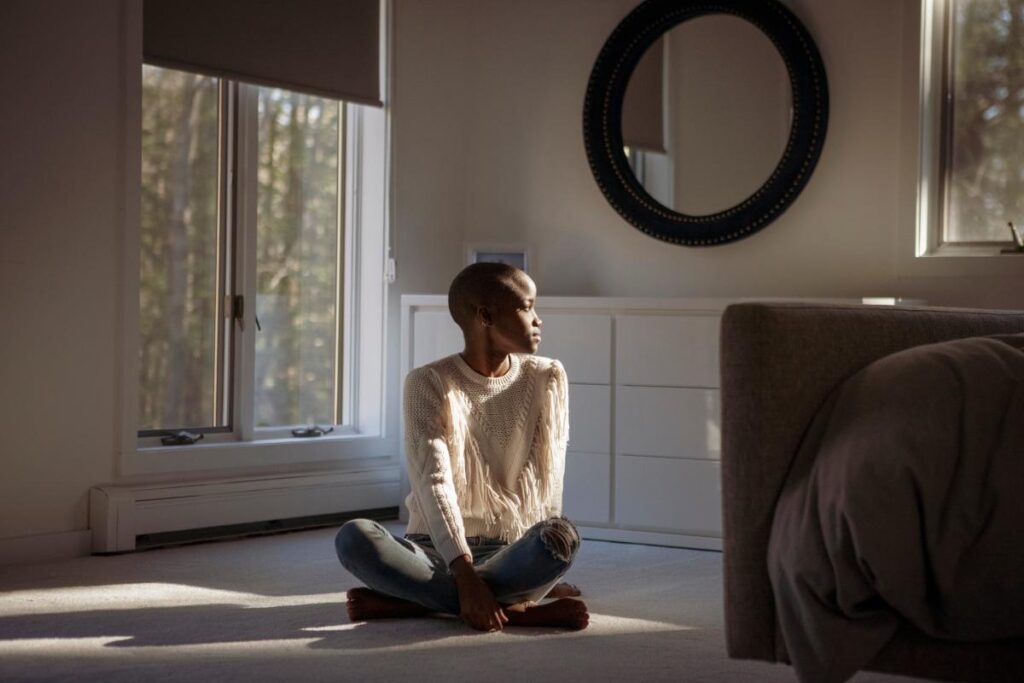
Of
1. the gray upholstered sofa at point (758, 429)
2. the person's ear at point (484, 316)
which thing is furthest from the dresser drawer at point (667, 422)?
the gray upholstered sofa at point (758, 429)

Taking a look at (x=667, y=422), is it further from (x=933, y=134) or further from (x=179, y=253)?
(x=179, y=253)

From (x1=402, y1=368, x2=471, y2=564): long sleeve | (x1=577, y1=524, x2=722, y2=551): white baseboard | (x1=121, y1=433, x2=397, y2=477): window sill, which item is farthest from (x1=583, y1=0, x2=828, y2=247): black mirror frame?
(x1=402, y1=368, x2=471, y2=564): long sleeve

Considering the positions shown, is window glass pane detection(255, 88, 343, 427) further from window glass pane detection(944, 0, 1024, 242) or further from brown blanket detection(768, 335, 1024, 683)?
brown blanket detection(768, 335, 1024, 683)

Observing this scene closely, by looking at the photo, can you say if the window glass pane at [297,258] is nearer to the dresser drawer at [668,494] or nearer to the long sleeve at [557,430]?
the dresser drawer at [668,494]

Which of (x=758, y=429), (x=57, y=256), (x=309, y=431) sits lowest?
(x=309, y=431)

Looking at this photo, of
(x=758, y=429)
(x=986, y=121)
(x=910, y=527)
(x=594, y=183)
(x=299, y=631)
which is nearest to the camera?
(x=910, y=527)

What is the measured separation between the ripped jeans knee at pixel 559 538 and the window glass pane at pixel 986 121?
202 centimetres

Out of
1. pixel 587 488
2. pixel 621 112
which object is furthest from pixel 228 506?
pixel 621 112

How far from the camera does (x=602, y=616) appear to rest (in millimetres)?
2857

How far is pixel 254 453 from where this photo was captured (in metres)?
4.11

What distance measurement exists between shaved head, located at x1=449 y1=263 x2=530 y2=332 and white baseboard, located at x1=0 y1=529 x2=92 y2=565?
5.00ft

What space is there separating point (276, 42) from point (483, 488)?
6.75 ft

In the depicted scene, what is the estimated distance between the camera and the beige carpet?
2.34 metres

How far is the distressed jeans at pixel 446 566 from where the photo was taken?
2.58 meters
